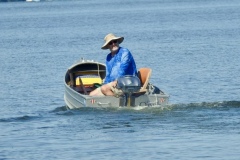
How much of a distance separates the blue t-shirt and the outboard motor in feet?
1.87

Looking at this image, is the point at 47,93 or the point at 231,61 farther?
the point at 231,61

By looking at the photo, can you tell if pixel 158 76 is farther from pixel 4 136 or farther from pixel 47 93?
pixel 4 136

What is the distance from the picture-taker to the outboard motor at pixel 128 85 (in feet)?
71.1

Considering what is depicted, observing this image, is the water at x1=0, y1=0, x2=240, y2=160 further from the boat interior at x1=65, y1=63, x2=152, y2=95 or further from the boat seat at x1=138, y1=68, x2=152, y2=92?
the boat seat at x1=138, y1=68, x2=152, y2=92

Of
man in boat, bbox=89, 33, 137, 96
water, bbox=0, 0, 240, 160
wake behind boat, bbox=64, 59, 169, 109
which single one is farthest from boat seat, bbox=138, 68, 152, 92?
water, bbox=0, 0, 240, 160

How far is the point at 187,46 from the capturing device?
152 feet

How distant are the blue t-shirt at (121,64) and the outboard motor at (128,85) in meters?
0.57

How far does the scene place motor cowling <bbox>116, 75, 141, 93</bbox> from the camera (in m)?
21.7

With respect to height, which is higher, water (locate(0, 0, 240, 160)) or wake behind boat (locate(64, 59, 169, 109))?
wake behind boat (locate(64, 59, 169, 109))

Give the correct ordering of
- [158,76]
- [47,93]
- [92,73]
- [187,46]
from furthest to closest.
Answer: [187,46], [158,76], [47,93], [92,73]

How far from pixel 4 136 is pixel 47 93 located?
29.0ft

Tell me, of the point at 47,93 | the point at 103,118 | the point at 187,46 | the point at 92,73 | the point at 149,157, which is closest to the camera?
the point at 149,157

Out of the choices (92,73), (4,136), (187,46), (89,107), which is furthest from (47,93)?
(187,46)

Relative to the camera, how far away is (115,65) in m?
22.6
